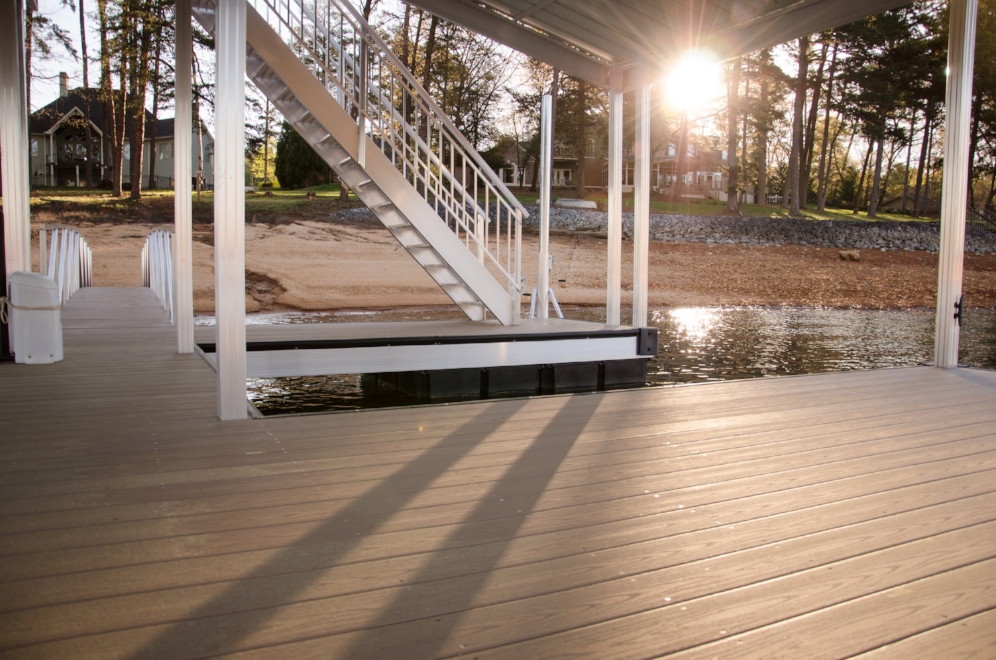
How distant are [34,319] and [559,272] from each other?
43.1 feet

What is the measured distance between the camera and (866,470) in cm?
277

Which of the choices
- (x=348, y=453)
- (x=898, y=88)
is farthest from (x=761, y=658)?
(x=898, y=88)

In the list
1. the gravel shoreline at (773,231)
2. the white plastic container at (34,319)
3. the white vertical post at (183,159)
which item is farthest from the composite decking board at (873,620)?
the gravel shoreline at (773,231)

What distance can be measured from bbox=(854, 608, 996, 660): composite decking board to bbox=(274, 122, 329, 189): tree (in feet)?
90.5

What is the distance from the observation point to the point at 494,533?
2100 mm

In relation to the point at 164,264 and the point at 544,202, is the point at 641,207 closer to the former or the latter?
the point at 544,202

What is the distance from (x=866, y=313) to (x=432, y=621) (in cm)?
1580

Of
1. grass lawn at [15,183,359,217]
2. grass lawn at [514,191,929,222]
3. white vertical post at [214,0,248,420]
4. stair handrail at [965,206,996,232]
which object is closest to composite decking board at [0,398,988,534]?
white vertical post at [214,0,248,420]

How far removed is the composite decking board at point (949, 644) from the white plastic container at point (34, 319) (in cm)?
489

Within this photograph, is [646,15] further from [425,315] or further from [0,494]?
[425,315]

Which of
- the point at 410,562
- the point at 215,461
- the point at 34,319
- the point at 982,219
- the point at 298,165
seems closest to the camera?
the point at 410,562

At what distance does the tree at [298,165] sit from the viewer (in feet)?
90.7

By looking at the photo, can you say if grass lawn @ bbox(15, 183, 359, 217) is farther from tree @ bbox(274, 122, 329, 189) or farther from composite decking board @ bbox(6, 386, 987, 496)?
composite decking board @ bbox(6, 386, 987, 496)

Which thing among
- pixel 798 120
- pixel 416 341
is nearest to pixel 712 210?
pixel 798 120
